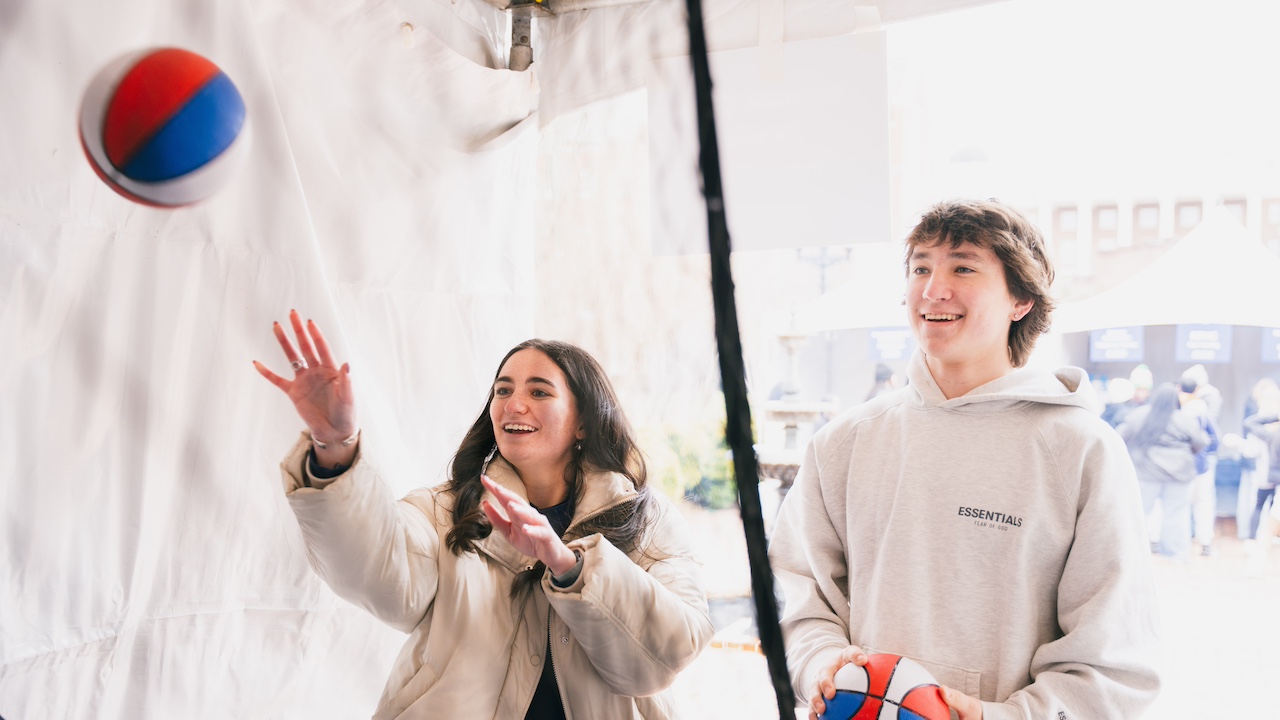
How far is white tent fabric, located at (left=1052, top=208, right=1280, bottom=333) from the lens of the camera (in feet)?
16.1

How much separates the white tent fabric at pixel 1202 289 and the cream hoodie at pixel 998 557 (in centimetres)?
413

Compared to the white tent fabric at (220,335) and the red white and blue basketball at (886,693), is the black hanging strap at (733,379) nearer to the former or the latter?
the red white and blue basketball at (886,693)

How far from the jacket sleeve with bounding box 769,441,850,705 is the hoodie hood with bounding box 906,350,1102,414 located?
0.23 meters

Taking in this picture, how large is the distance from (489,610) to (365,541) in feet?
0.90

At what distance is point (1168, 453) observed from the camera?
4812 millimetres

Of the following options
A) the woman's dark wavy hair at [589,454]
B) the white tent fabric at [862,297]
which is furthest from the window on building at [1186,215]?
the woman's dark wavy hair at [589,454]

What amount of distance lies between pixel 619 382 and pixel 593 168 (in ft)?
2.12

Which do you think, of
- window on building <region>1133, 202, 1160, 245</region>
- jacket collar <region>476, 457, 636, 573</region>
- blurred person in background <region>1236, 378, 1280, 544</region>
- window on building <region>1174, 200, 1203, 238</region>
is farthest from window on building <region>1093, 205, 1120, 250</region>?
jacket collar <region>476, 457, 636, 573</region>

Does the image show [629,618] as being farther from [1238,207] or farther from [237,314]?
[1238,207]

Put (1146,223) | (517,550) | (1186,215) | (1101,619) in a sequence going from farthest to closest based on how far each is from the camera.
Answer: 1. (1146,223)
2. (1186,215)
3. (517,550)
4. (1101,619)

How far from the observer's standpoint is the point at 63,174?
1418 millimetres

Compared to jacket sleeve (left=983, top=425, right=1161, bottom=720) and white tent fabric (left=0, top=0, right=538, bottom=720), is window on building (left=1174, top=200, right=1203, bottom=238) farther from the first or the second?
jacket sleeve (left=983, top=425, right=1161, bottom=720)

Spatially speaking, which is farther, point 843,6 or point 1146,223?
point 1146,223

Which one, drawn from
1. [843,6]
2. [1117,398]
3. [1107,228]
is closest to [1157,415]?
[1117,398]
